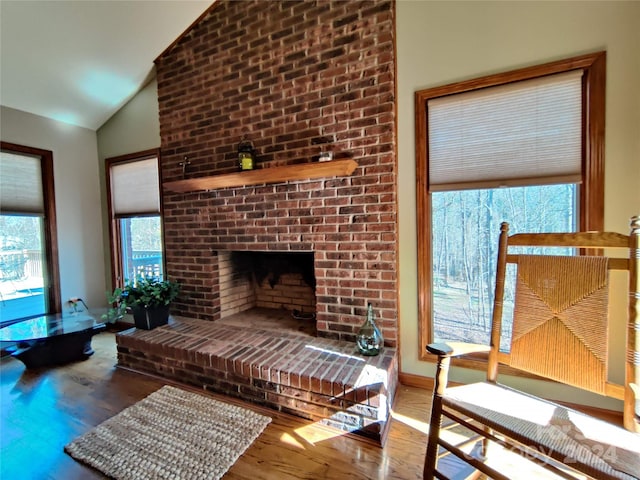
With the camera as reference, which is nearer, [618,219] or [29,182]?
[618,219]

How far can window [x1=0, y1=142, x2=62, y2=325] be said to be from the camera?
2.92 metres

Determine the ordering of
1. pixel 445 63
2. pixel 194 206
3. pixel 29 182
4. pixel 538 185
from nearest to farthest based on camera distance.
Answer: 1. pixel 538 185
2. pixel 445 63
3. pixel 194 206
4. pixel 29 182

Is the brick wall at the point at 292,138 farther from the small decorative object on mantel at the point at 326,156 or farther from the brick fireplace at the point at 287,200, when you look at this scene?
the small decorative object on mantel at the point at 326,156

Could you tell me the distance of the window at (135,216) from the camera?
326 cm

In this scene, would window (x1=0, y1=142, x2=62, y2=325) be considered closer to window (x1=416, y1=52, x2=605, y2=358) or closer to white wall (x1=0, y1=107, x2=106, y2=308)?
white wall (x1=0, y1=107, x2=106, y2=308)

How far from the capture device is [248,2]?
2479 mm

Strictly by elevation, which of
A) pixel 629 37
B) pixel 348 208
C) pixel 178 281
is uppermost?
pixel 629 37

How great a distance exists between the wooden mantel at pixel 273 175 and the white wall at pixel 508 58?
A: 475 mm

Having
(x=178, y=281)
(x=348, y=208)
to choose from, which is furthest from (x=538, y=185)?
(x=178, y=281)

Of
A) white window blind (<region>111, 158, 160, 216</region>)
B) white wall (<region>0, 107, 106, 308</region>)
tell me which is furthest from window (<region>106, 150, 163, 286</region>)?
white wall (<region>0, 107, 106, 308</region>)

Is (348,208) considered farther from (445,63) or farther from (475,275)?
(445,63)

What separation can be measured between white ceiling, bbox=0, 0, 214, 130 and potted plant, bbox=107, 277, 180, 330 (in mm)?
2151

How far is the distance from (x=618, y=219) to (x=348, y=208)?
1616mm

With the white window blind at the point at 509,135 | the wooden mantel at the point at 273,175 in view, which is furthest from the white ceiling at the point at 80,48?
the white window blind at the point at 509,135
